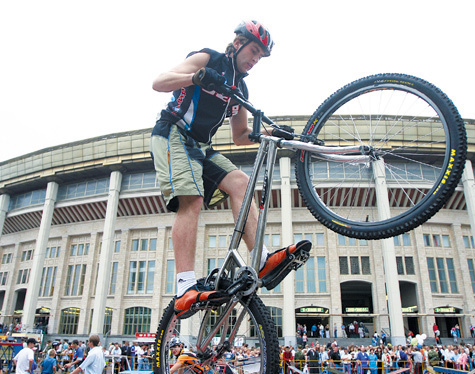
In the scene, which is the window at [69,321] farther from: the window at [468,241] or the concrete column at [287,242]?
the window at [468,241]

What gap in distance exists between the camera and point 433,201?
2.72 metres

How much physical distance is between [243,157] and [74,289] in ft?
75.3

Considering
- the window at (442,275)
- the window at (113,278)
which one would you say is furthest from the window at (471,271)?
the window at (113,278)

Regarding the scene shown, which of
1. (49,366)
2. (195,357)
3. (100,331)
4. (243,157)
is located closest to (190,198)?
(195,357)

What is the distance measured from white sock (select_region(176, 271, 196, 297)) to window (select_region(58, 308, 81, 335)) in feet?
131

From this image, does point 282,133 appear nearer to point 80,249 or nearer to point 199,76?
point 199,76

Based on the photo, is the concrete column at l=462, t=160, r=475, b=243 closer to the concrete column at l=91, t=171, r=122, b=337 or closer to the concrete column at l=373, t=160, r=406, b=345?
the concrete column at l=373, t=160, r=406, b=345

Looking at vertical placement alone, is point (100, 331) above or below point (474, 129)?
below

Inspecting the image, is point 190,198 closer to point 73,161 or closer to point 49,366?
point 49,366

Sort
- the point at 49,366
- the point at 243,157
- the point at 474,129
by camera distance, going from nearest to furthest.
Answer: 1. the point at 49,366
2. the point at 474,129
3. the point at 243,157

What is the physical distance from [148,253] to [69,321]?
10.8 meters

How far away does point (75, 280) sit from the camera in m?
39.2

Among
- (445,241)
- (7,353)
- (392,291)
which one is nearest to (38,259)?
(7,353)

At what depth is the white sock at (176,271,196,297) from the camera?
3131mm
